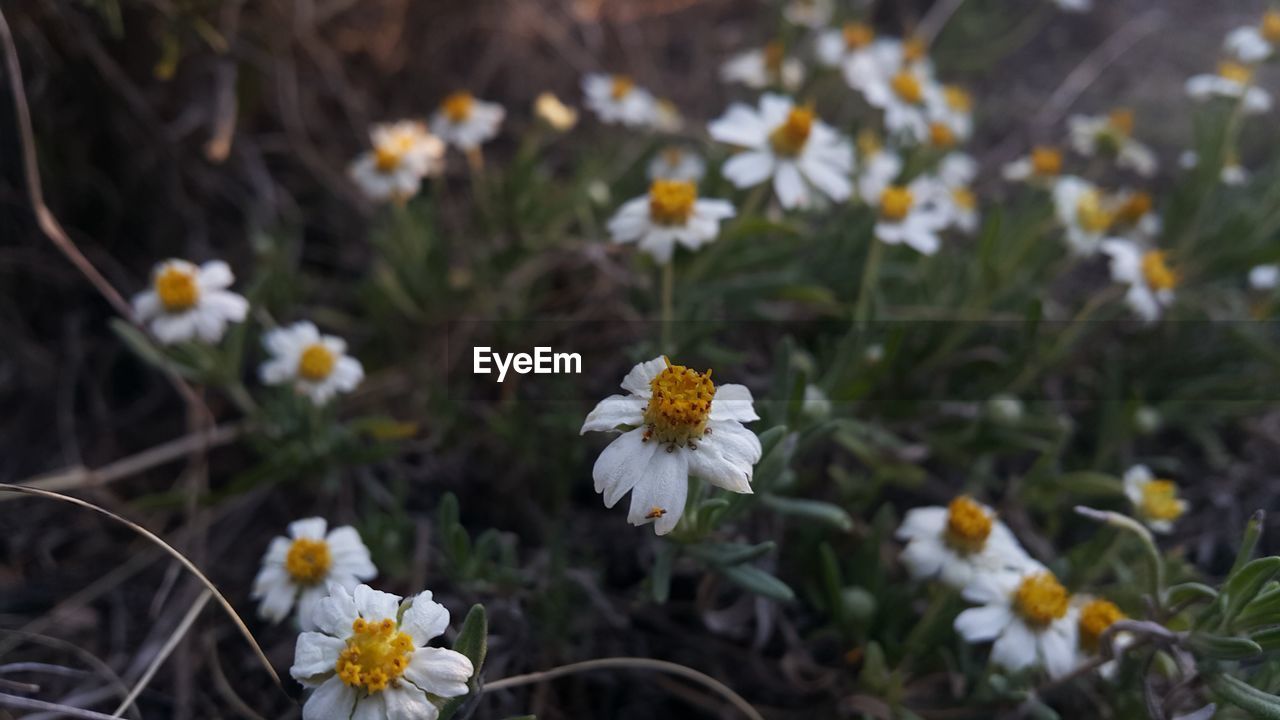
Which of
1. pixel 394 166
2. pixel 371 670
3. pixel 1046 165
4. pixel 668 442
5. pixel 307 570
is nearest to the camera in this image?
pixel 371 670

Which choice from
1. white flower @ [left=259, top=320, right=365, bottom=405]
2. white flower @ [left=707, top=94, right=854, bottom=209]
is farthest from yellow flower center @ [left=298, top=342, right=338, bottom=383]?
white flower @ [left=707, top=94, right=854, bottom=209]

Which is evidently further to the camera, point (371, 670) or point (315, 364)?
point (315, 364)

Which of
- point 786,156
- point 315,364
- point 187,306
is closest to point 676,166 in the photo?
point 786,156

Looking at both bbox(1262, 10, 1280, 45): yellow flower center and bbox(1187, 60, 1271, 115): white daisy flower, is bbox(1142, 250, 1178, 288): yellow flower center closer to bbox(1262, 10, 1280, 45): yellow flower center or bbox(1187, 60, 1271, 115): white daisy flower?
bbox(1187, 60, 1271, 115): white daisy flower

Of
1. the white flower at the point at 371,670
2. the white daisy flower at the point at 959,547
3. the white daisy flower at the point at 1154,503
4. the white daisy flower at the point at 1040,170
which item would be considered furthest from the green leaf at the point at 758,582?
the white daisy flower at the point at 1040,170

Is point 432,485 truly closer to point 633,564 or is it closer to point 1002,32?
point 633,564

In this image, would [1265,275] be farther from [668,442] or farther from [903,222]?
[668,442]
